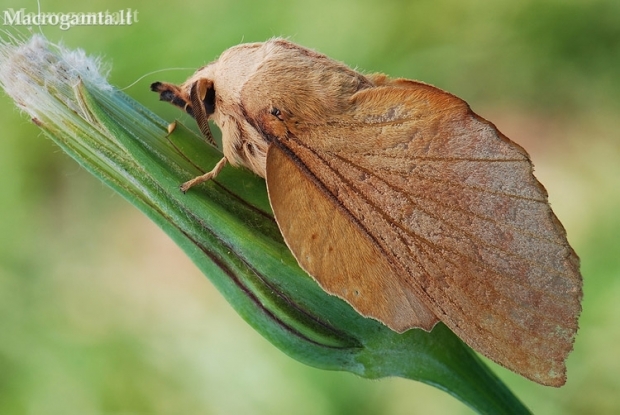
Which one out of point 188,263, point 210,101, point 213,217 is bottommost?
point 188,263

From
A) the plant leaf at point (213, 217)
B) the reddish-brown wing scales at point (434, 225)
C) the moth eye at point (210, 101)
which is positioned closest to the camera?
the reddish-brown wing scales at point (434, 225)

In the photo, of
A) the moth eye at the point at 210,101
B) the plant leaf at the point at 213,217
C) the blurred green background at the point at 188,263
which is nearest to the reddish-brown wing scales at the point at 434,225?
the plant leaf at the point at 213,217

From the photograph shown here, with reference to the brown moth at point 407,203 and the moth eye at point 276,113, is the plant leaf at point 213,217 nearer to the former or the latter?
the brown moth at point 407,203

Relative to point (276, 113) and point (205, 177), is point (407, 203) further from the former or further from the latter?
point (205, 177)

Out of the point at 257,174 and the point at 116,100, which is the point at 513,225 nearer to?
the point at 257,174

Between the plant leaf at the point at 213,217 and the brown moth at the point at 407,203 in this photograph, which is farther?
the plant leaf at the point at 213,217

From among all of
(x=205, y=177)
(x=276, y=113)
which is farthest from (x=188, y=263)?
(x=276, y=113)
